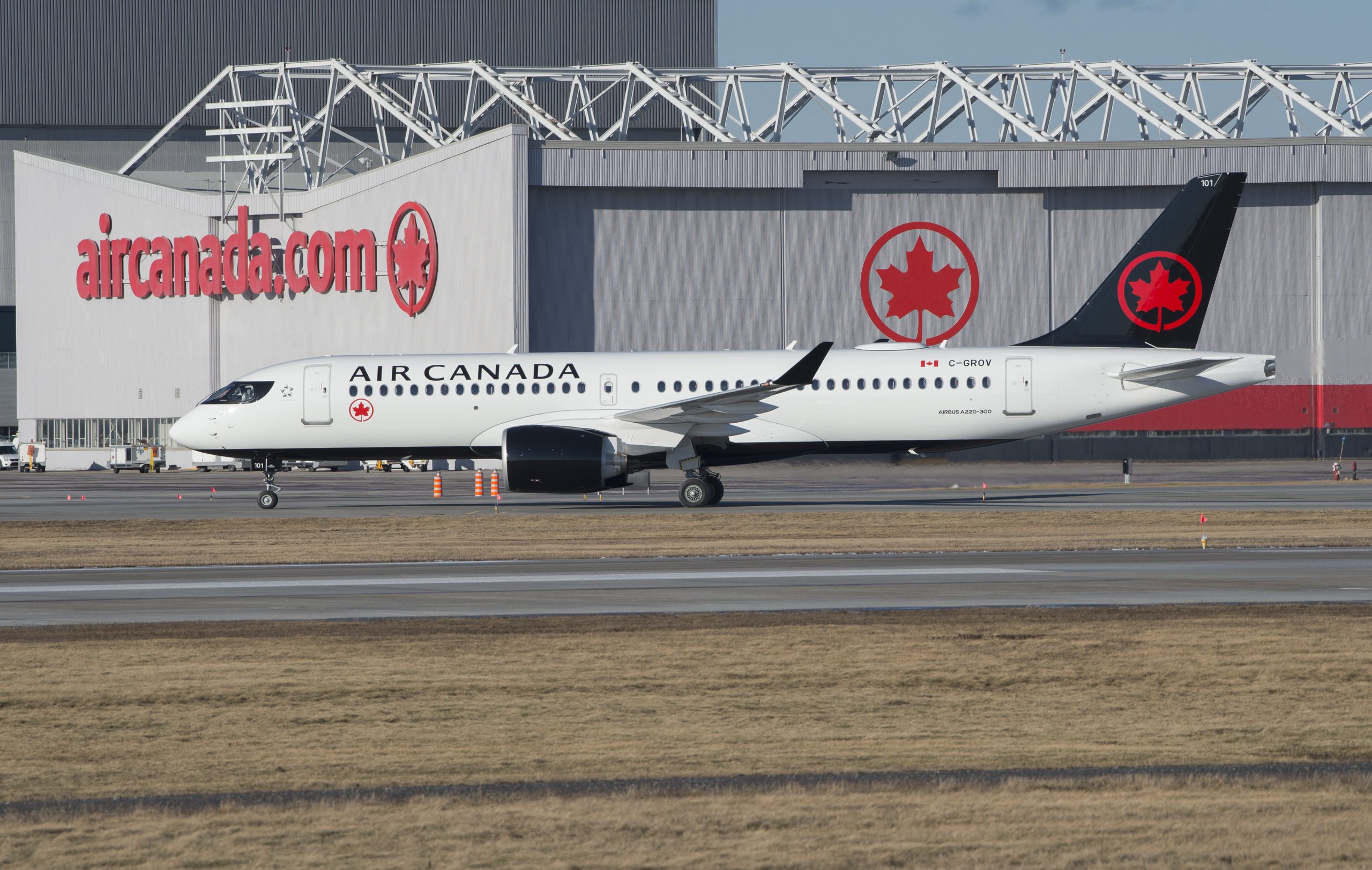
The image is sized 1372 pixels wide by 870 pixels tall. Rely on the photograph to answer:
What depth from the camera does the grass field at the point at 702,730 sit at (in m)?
7.21

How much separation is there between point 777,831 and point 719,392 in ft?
91.4

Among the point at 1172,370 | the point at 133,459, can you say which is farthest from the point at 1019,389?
the point at 133,459

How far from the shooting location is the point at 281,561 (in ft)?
75.9

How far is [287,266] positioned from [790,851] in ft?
219

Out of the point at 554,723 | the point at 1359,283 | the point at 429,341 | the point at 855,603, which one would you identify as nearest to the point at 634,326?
the point at 429,341

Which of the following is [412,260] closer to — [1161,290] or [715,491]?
[715,491]

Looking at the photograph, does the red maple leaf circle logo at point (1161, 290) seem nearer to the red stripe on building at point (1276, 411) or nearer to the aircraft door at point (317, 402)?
the aircraft door at point (317, 402)

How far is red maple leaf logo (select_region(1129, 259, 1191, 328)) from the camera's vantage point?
34719 millimetres

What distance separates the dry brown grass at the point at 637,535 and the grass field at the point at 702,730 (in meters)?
8.30

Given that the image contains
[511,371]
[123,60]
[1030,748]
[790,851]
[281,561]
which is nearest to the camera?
[790,851]

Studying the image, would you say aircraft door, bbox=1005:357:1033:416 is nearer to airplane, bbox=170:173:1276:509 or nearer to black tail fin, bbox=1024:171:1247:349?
airplane, bbox=170:173:1276:509

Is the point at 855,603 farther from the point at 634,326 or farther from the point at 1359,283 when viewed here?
the point at 1359,283

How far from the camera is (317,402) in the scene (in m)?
36.3

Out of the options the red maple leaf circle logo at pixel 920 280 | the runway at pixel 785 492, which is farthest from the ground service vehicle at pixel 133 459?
the red maple leaf circle logo at pixel 920 280
